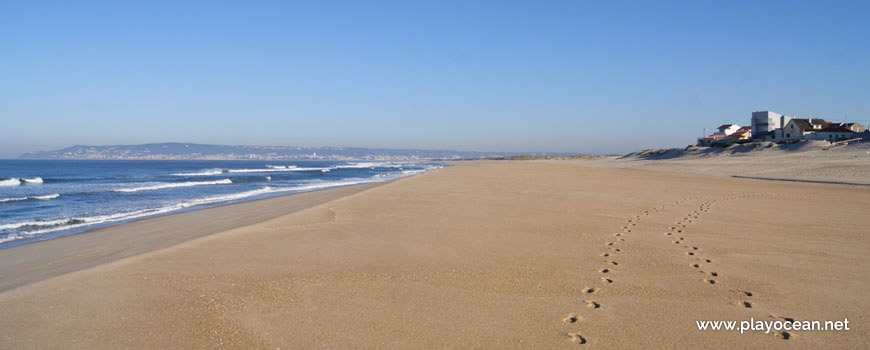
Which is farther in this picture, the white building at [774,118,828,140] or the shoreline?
the white building at [774,118,828,140]

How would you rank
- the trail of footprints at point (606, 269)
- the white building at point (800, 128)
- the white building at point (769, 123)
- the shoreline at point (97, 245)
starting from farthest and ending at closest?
the white building at point (769, 123)
the white building at point (800, 128)
the shoreline at point (97, 245)
the trail of footprints at point (606, 269)

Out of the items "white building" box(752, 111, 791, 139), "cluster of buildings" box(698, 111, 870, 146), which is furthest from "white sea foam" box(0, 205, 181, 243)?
"white building" box(752, 111, 791, 139)

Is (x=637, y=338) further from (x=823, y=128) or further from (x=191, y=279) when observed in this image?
(x=823, y=128)

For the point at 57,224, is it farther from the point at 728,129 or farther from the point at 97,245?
the point at 728,129

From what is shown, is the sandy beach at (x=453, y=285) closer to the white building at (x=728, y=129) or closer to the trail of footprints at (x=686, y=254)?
the trail of footprints at (x=686, y=254)

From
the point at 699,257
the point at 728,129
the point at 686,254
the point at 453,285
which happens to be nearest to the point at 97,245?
the point at 453,285

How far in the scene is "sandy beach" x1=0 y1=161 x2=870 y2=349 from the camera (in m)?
3.22

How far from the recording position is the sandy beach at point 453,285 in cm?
322

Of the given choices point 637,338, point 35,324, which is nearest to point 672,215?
point 637,338

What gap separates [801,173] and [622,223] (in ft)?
61.7

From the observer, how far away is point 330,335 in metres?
3.23

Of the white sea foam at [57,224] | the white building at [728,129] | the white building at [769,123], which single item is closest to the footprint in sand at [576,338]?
the white sea foam at [57,224]

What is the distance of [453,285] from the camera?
4.37m

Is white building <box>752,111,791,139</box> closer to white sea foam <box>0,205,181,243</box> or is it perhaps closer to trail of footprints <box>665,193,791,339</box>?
trail of footprints <box>665,193,791,339</box>
